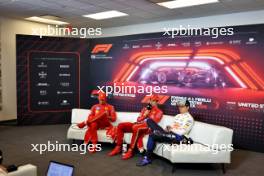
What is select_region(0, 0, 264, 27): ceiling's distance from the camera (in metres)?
5.75

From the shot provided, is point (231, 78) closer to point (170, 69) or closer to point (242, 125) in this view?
point (242, 125)

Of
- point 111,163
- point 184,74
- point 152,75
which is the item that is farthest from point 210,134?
point 152,75

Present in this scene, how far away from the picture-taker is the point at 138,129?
4.99 m

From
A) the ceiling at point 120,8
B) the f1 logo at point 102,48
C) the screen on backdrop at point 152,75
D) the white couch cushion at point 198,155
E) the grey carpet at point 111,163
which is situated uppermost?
the ceiling at point 120,8

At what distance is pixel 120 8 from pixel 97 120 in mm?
2603

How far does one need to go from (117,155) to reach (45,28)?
17.7 ft

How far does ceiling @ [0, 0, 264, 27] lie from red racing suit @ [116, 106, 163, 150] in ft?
7.66

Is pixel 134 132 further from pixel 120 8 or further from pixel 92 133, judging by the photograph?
pixel 120 8

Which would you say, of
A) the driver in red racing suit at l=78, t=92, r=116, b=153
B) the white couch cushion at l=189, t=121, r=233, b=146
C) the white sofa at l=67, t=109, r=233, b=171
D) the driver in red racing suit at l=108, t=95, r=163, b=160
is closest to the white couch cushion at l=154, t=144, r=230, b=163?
the white sofa at l=67, t=109, r=233, b=171

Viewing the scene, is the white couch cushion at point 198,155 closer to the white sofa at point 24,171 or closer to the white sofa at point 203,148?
the white sofa at point 203,148

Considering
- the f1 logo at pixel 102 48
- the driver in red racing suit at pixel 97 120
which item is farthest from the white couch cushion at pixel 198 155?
the f1 logo at pixel 102 48

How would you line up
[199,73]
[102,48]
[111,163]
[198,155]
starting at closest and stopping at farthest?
[198,155] → [111,163] → [199,73] → [102,48]

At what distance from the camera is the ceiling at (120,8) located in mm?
5746

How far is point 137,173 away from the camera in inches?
169
